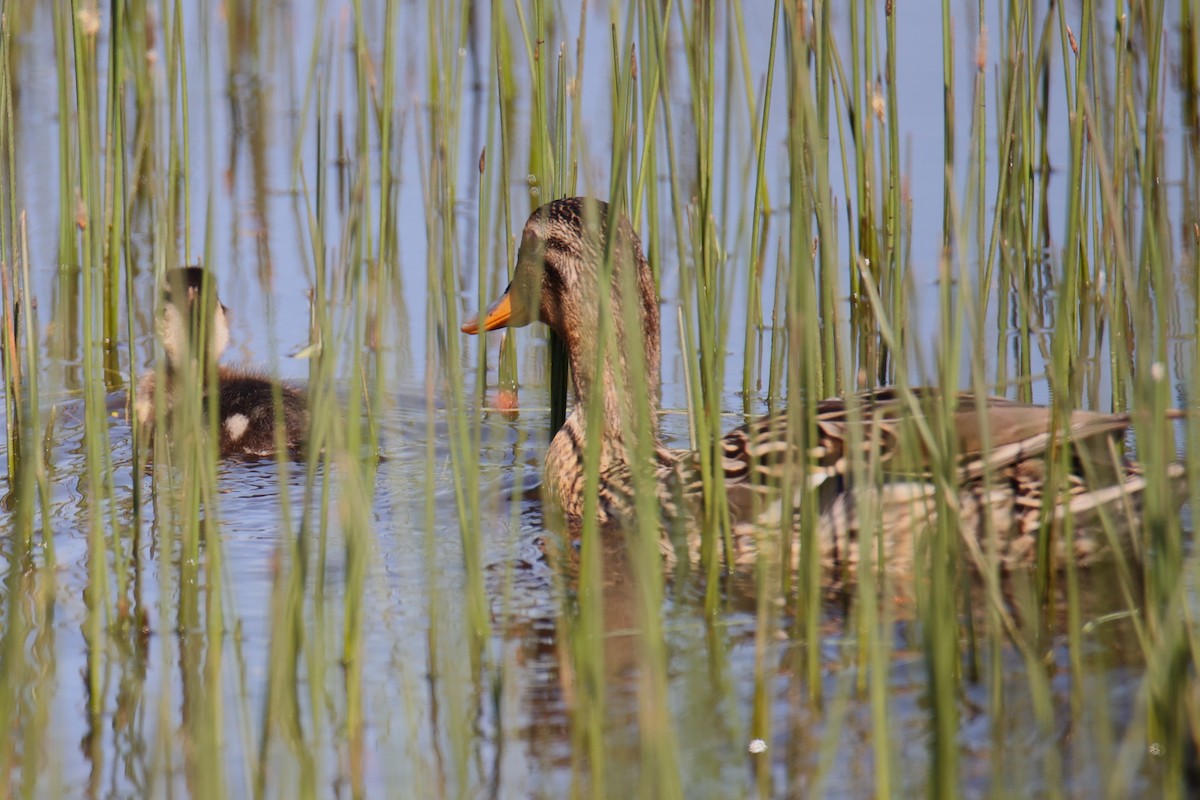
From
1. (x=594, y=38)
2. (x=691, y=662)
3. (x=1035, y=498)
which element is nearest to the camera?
(x=691, y=662)

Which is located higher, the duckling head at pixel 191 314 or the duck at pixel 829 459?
the duckling head at pixel 191 314

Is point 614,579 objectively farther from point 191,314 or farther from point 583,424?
point 191,314

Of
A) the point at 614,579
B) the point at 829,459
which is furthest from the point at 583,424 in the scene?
the point at 829,459

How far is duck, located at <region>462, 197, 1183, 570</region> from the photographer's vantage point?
2.42m

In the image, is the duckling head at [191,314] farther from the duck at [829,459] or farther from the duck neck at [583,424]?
the duck neck at [583,424]

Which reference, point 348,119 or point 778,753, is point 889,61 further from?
point 348,119

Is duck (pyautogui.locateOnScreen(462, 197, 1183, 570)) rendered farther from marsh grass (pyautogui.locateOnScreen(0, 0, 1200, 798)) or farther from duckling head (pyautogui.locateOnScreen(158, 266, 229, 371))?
duckling head (pyautogui.locateOnScreen(158, 266, 229, 371))

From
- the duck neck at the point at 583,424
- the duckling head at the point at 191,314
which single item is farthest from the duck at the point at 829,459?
the duckling head at the point at 191,314

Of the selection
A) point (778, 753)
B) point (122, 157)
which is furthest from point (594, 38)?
point (778, 753)

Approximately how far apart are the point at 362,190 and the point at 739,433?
134cm

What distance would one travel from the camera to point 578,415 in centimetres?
415

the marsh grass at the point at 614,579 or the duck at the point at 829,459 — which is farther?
the duck at the point at 829,459

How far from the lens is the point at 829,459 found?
3.42 meters

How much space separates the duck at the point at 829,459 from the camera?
2422mm
